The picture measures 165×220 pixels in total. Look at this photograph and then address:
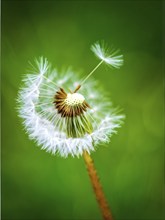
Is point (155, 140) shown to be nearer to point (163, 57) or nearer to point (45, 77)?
point (163, 57)

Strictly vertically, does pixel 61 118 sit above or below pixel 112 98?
below

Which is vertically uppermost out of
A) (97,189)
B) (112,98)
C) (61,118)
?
(112,98)

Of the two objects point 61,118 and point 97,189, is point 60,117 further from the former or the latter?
point 97,189

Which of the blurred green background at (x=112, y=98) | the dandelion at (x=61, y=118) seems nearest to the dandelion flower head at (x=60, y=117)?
the dandelion at (x=61, y=118)

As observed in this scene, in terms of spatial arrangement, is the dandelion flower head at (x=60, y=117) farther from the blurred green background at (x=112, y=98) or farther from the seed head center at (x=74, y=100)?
the blurred green background at (x=112, y=98)

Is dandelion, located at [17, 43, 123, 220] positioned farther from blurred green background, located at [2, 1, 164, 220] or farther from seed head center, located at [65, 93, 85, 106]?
blurred green background, located at [2, 1, 164, 220]

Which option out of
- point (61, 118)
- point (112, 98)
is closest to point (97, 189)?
point (61, 118)
